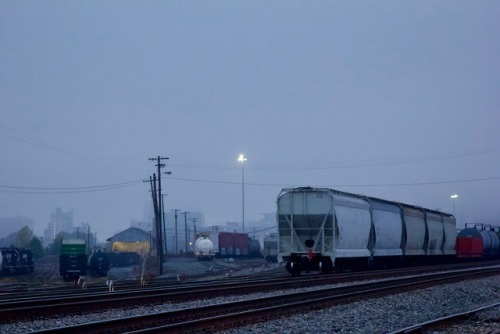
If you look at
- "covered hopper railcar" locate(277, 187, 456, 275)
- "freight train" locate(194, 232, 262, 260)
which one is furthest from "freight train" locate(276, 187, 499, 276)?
"freight train" locate(194, 232, 262, 260)

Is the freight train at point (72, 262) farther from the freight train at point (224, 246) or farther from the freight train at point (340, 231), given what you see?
the freight train at point (340, 231)

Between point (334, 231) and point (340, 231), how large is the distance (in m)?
0.42

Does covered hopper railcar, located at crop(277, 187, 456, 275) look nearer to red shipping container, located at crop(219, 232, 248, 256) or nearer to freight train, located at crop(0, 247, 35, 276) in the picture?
freight train, located at crop(0, 247, 35, 276)

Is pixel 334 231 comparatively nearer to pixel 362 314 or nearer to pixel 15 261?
pixel 362 314

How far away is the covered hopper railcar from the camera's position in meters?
33.1

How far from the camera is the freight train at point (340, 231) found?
33156mm

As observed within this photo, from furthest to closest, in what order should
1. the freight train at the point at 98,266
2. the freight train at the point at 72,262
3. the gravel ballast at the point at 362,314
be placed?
the freight train at the point at 98,266 → the freight train at the point at 72,262 → the gravel ballast at the point at 362,314

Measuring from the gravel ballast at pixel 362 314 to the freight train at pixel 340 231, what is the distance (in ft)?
28.8

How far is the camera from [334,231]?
32875 millimetres

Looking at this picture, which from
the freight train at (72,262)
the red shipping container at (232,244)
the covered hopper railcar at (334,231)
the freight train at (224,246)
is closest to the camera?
the covered hopper railcar at (334,231)

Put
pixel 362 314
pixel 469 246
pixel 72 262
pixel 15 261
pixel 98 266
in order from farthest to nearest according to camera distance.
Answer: pixel 15 261
pixel 98 266
pixel 469 246
pixel 72 262
pixel 362 314

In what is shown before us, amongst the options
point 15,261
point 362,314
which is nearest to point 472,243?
point 15,261

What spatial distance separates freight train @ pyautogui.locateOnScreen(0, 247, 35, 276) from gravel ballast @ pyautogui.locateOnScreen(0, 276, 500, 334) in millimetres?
42261

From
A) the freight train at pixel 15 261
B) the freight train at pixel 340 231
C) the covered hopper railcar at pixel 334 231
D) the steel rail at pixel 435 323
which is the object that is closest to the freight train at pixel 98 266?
the freight train at pixel 15 261
